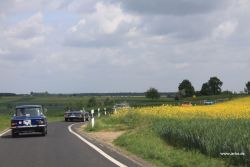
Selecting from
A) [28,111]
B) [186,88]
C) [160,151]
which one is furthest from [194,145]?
[186,88]

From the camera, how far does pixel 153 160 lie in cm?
1583

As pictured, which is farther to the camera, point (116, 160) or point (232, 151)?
point (116, 160)

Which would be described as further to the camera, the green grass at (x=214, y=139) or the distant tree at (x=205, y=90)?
the distant tree at (x=205, y=90)

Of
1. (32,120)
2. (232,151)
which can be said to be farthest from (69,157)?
(32,120)

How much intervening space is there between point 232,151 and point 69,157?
575 centimetres

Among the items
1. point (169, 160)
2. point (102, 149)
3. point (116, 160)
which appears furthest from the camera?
point (102, 149)

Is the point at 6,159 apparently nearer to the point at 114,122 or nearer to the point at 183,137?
the point at 183,137

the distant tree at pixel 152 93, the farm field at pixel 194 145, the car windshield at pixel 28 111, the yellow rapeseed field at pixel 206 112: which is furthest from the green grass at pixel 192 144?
the distant tree at pixel 152 93

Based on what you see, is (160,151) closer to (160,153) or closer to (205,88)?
(160,153)

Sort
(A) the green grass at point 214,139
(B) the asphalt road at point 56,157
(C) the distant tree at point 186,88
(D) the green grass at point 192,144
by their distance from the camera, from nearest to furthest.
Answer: (A) the green grass at point 214,139 < (D) the green grass at point 192,144 < (B) the asphalt road at point 56,157 < (C) the distant tree at point 186,88

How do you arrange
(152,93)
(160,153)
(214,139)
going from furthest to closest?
(152,93) → (160,153) → (214,139)

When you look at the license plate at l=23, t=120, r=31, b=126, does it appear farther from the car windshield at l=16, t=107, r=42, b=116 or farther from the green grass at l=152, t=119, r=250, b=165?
the green grass at l=152, t=119, r=250, b=165

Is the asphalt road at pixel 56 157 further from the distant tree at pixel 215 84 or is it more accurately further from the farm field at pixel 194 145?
the distant tree at pixel 215 84

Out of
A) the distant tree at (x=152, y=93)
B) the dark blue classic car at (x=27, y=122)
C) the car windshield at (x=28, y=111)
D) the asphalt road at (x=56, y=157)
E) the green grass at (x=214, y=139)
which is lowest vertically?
the asphalt road at (x=56, y=157)
